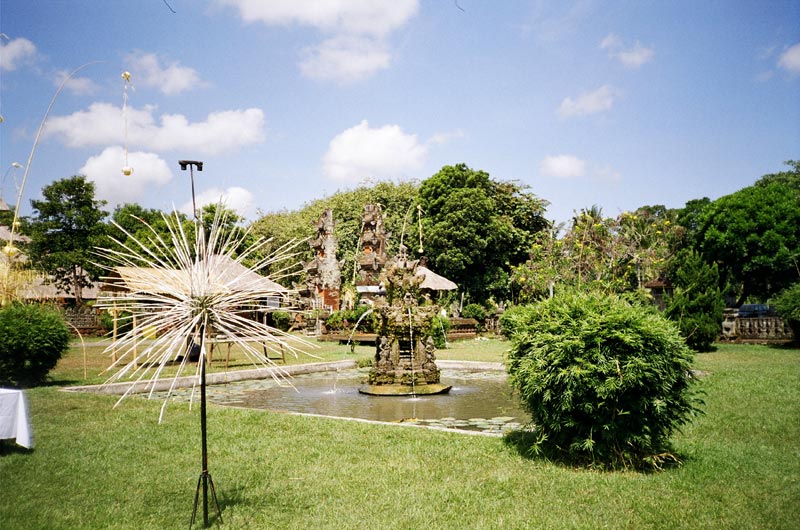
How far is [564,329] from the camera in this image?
19.4 feet

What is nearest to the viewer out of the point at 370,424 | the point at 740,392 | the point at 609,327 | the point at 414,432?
the point at 609,327

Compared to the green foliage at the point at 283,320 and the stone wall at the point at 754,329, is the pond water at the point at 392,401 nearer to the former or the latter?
the stone wall at the point at 754,329

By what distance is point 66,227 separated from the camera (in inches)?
1303

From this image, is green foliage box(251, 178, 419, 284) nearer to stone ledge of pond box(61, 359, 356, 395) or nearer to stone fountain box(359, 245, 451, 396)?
stone ledge of pond box(61, 359, 356, 395)

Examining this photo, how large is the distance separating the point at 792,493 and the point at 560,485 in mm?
1962

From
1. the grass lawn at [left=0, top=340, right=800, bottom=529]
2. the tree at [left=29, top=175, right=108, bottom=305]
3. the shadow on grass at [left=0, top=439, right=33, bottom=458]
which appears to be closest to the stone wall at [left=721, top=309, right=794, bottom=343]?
the grass lawn at [left=0, top=340, right=800, bottom=529]

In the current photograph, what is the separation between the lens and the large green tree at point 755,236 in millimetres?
26609

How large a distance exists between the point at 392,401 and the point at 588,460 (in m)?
5.46

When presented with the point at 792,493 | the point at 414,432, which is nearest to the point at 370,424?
the point at 414,432

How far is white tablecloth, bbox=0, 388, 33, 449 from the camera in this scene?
6379 mm

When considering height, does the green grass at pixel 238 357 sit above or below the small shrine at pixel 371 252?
below

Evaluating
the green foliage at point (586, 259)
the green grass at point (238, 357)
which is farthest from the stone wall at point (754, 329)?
the green grass at point (238, 357)

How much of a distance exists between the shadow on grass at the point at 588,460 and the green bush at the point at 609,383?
0.05 ft

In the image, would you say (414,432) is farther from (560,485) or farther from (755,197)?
(755,197)
